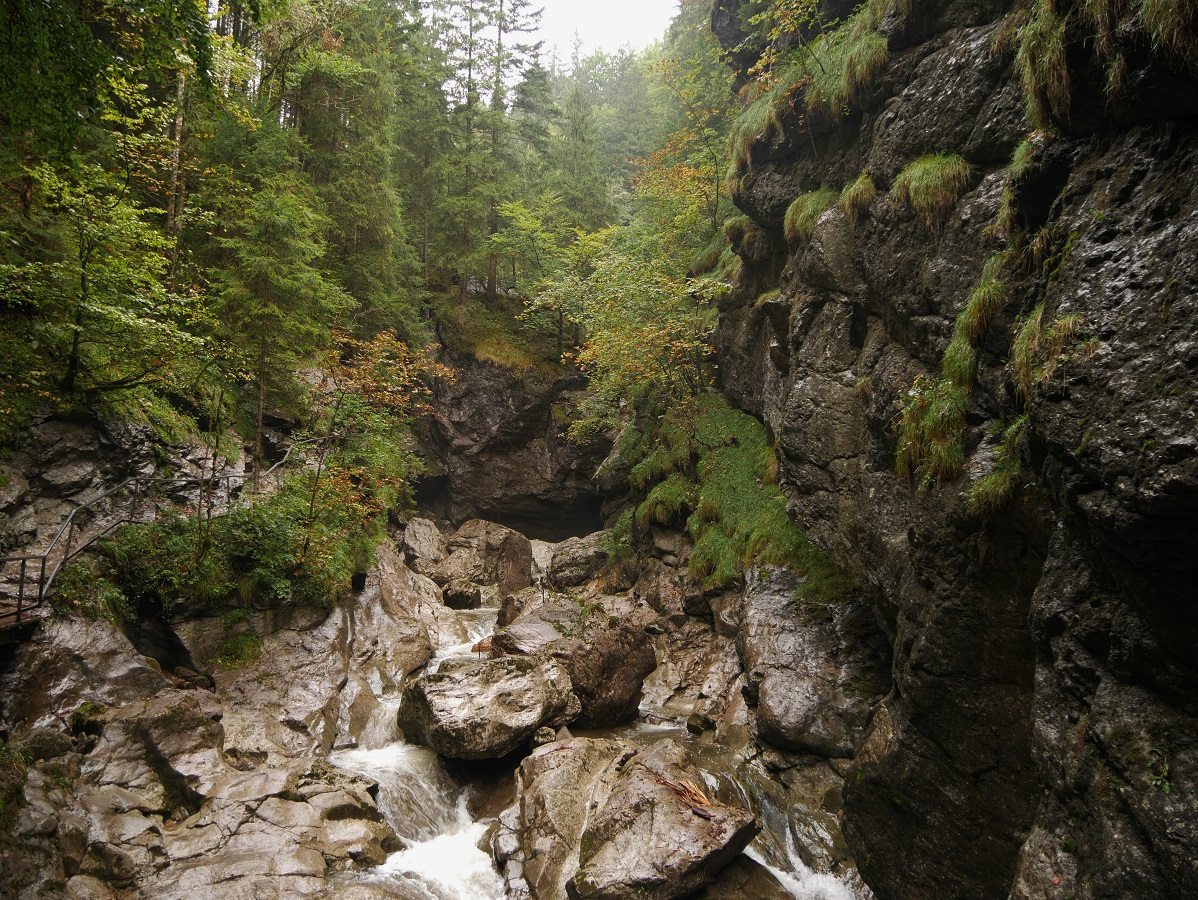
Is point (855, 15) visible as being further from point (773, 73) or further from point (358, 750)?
point (358, 750)

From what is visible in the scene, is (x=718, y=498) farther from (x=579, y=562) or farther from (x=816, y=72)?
(x=816, y=72)

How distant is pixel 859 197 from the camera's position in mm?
10188

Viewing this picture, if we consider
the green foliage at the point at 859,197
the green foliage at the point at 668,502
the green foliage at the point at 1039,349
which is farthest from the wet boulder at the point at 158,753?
the green foliage at the point at 859,197

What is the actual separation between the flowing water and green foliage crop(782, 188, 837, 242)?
9760mm

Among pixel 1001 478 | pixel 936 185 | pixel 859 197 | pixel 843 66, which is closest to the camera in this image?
pixel 1001 478

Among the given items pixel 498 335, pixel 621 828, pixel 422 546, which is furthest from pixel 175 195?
pixel 621 828

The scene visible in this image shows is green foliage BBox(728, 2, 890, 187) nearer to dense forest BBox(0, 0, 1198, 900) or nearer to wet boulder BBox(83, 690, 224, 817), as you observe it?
dense forest BBox(0, 0, 1198, 900)

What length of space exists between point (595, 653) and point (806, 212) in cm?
966

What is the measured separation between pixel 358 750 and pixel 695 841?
652cm

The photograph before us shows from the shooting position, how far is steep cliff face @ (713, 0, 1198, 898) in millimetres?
3883

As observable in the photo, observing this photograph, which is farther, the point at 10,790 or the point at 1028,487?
the point at 10,790

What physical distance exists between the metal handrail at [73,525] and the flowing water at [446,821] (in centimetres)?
497

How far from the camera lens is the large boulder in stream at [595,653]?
1148cm

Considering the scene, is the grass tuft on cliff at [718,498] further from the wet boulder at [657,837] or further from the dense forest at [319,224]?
the wet boulder at [657,837]
